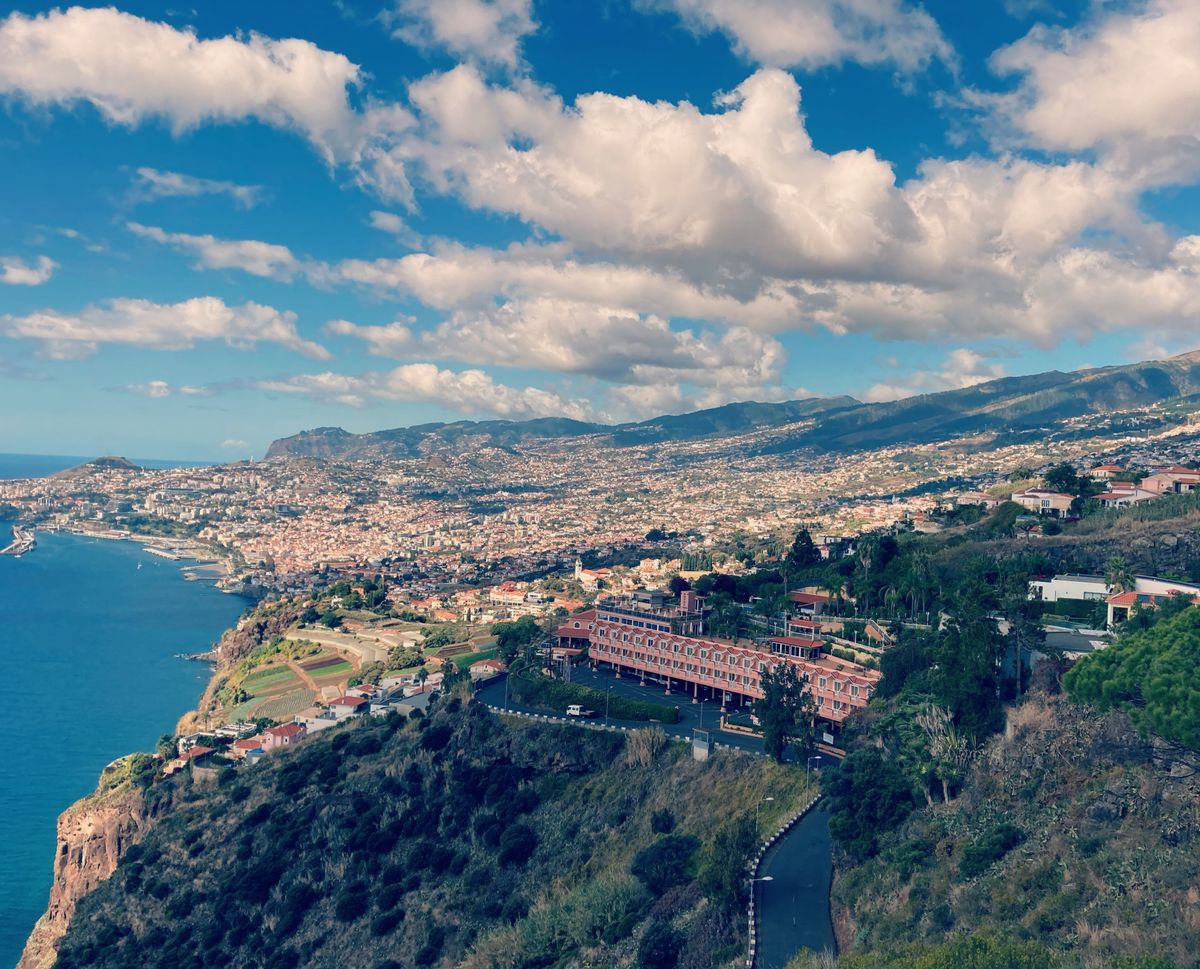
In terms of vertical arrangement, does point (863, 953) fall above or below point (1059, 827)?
below

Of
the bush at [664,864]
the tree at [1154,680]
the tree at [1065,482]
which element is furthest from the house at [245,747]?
the tree at [1065,482]

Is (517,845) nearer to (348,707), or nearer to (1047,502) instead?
(348,707)

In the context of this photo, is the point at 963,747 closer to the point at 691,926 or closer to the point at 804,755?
the point at 804,755

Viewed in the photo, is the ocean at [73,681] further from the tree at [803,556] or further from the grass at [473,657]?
the tree at [803,556]

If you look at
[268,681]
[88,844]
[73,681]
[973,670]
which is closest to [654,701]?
[973,670]

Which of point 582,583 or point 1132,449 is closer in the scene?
point 582,583

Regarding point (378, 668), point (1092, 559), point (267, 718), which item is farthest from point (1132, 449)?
point (267, 718)
